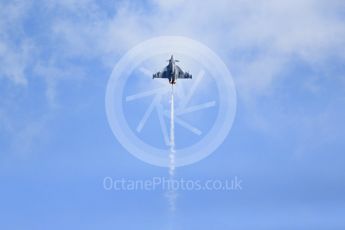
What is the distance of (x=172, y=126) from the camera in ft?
590

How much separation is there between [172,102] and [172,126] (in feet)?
37.3

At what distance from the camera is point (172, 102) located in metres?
188
